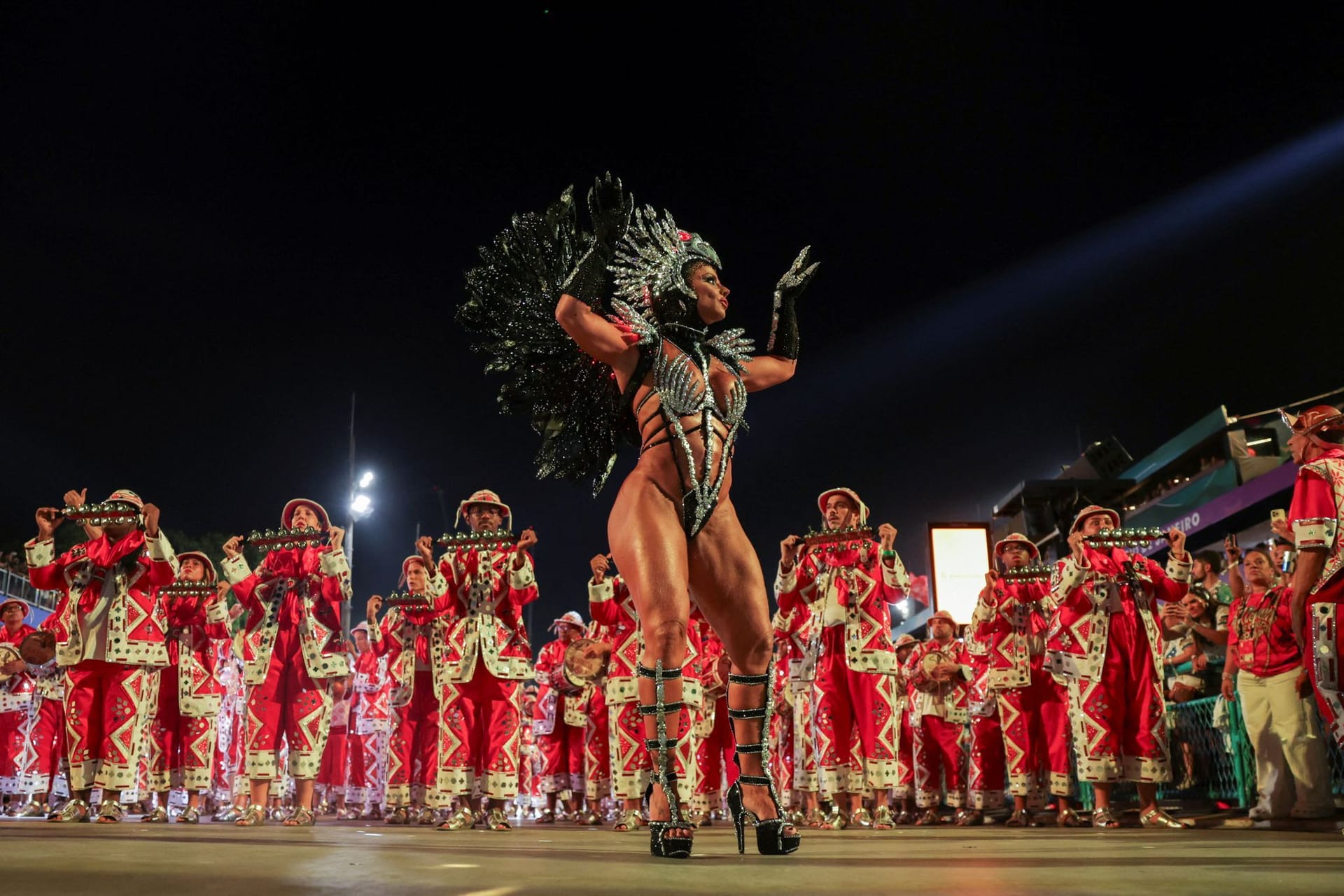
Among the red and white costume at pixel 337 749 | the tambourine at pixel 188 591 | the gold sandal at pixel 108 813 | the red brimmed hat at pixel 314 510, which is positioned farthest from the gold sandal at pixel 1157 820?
the red and white costume at pixel 337 749

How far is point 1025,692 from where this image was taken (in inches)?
303

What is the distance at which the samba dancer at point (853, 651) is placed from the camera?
669 centimetres

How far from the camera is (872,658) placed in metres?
6.71

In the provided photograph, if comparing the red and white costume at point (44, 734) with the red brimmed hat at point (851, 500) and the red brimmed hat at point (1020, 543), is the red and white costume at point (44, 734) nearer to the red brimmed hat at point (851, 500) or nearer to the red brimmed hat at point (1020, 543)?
the red brimmed hat at point (851, 500)

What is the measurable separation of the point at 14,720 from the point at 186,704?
4.09 meters

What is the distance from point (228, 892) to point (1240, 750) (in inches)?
319

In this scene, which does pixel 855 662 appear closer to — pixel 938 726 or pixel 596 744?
pixel 938 726

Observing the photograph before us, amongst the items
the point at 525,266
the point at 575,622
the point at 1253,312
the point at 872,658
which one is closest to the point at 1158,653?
the point at 872,658

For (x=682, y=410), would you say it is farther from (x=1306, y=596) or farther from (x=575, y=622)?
(x=575, y=622)

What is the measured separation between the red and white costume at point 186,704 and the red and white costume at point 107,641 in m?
1.04

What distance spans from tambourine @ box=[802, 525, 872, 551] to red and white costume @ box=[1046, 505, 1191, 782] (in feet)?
4.23

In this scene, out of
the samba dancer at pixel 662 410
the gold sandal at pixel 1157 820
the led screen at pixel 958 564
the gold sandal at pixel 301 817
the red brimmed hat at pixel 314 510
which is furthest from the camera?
the led screen at pixel 958 564

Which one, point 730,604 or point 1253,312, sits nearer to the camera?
point 730,604

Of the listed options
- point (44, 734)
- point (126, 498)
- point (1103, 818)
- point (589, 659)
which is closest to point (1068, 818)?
point (1103, 818)
